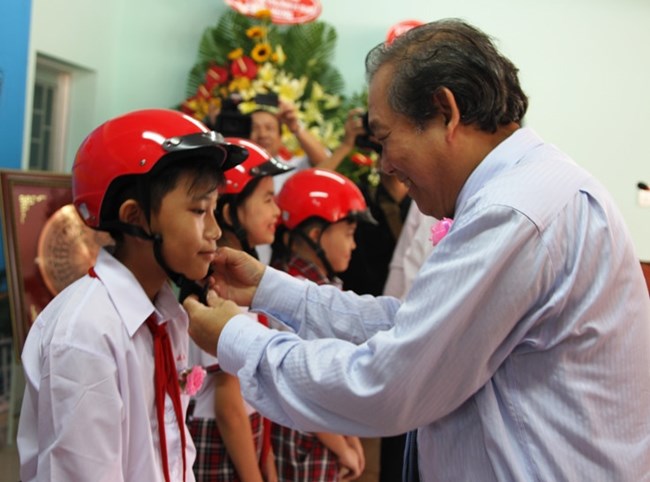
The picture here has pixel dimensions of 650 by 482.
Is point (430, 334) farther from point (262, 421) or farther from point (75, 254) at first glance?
point (75, 254)

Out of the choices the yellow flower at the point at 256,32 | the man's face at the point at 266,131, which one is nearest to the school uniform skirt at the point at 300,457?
the man's face at the point at 266,131

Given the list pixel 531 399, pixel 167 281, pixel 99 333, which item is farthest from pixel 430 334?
pixel 167 281

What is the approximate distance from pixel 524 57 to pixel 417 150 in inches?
169

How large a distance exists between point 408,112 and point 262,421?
1.34 m

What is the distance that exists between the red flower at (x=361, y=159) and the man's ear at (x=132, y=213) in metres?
3.11

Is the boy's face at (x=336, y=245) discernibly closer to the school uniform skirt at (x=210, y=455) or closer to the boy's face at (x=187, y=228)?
the school uniform skirt at (x=210, y=455)

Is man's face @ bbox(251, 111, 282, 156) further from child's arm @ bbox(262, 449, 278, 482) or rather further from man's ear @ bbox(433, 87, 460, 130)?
man's ear @ bbox(433, 87, 460, 130)

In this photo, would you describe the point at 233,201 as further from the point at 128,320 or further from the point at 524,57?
the point at 524,57

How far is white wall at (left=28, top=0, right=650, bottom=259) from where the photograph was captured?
5035 millimetres

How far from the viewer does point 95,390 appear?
133 cm

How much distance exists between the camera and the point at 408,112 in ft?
4.24

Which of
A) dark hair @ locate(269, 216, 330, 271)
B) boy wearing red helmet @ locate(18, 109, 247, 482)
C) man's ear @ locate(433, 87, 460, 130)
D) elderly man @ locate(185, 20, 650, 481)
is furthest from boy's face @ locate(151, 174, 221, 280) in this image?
dark hair @ locate(269, 216, 330, 271)

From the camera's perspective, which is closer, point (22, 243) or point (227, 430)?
point (227, 430)

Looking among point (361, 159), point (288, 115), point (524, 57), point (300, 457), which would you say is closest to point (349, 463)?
point (300, 457)
